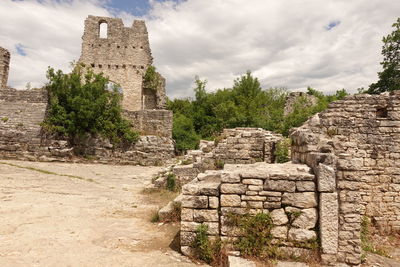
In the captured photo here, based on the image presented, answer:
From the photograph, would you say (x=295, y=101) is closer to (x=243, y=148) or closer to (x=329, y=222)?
(x=243, y=148)

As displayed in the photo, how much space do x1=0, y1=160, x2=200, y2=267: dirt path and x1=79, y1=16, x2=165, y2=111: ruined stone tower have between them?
15273mm

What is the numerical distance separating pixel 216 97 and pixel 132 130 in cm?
1542

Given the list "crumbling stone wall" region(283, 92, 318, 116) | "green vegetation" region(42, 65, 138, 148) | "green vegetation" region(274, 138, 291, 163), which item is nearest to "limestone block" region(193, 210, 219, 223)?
"green vegetation" region(274, 138, 291, 163)

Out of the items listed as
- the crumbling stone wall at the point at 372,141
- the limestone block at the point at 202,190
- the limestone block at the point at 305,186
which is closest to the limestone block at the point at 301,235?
the limestone block at the point at 305,186

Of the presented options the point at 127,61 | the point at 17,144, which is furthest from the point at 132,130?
the point at 127,61

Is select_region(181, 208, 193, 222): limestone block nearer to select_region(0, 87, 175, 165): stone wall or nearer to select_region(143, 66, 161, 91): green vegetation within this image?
select_region(0, 87, 175, 165): stone wall

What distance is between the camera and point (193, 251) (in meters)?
3.88

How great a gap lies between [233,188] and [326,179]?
4.28 ft

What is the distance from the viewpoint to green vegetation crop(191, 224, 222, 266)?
373 centimetres

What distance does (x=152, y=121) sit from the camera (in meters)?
16.7

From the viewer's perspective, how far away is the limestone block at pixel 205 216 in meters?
3.92

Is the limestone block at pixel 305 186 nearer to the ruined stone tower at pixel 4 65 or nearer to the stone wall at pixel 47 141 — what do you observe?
the stone wall at pixel 47 141

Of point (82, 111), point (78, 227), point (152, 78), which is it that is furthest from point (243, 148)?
point (152, 78)

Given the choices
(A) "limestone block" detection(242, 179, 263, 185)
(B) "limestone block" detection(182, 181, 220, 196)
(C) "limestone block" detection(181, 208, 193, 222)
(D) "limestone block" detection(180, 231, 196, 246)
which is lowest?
(D) "limestone block" detection(180, 231, 196, 246)
